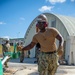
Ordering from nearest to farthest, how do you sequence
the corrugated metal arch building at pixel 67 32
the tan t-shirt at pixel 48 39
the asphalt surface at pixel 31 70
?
the tan t-shirt at pixel 48 39 → the asphalt surface at pixel 31 70 → the corrugated metal arch building at pixel 67 32

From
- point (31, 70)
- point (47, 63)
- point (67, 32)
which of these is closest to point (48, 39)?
point (47, 63)

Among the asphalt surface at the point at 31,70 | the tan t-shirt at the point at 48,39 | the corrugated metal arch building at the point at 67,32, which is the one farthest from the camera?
the corrugated metal arch building at the point at 67,32

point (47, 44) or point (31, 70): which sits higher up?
point (47, 44)

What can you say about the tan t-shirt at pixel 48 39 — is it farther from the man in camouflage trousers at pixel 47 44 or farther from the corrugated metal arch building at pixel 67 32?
the corrugated metal arch building at pixel 67 32

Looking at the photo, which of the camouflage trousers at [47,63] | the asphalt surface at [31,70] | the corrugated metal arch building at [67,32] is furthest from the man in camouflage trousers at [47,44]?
the corrugated metal arch building at [67,32]

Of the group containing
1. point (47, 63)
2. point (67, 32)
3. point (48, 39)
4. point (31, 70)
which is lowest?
point (31, 70)

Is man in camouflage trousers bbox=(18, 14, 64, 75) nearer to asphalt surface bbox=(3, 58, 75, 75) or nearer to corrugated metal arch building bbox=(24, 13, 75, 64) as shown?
asphalt surface bbox=(3, 58, 75, 75)

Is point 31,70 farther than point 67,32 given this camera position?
No

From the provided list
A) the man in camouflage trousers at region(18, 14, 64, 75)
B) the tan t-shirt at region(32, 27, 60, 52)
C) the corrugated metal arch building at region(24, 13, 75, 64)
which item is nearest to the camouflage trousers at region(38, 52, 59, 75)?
the man in camouflage trousers at region(18, 14, 64, 75)

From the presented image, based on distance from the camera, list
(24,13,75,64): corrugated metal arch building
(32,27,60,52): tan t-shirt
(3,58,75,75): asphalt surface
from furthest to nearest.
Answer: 1. (24,13,75,64): corrugated metal arch building
2. (3,58,75,75): asphalt surface
3. (32,27,60,52): tan t-shirt

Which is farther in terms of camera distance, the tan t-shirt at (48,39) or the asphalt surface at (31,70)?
the asphalt surface at (31,70)

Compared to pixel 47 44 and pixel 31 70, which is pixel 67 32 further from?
pixel 47 44

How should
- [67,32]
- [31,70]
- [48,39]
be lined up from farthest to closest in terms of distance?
[67,32], [31,70], [48,39]

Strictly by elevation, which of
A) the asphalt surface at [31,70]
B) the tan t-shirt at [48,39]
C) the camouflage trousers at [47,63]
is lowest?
the asphalt surface at [31,70]
